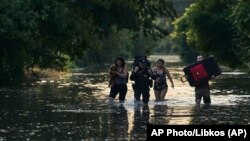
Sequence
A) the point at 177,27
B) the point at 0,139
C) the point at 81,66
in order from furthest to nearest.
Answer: the point at 81,66 → the point at 177,27 → the point at 0,139

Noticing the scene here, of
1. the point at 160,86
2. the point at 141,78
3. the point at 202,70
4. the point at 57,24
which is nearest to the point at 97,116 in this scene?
the point at 141,78

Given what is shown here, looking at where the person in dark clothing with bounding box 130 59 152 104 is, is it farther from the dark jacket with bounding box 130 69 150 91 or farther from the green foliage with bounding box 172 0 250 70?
the green foliage with bounding box 172 0 250 70

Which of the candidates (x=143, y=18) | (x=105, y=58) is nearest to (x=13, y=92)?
(x=143, y=18)

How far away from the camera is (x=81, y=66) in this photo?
76375mm

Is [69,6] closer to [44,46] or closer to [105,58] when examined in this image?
[44,46]

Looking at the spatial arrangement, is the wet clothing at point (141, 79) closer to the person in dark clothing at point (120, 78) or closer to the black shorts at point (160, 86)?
the person in dark clothing at point (120, 78)

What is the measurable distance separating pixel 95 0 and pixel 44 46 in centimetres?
374

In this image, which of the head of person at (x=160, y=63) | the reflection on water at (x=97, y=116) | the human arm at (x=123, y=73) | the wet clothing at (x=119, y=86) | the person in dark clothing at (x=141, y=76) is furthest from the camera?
the head of person at (x=160, y=63)

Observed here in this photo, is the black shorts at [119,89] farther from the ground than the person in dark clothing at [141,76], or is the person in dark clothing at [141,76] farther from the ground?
the person in dark clothing at [141,76]

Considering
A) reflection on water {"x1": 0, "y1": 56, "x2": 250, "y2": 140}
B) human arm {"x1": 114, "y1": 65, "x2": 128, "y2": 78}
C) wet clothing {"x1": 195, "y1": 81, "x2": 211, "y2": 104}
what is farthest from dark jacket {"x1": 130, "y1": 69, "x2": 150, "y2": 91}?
wet clothing {"x1": 195, "y1": 81, "x2": 211, "y2": 104}

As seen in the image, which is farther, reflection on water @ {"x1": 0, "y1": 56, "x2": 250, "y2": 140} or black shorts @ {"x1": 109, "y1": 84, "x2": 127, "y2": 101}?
black shorts @ {"x1": 109, "y1": 84, "x2": 127, "y2": 101}

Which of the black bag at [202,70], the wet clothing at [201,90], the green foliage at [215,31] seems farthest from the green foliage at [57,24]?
the wet clothing at [201,90]

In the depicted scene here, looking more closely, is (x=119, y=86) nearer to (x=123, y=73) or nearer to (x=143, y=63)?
(x=123, y=73)

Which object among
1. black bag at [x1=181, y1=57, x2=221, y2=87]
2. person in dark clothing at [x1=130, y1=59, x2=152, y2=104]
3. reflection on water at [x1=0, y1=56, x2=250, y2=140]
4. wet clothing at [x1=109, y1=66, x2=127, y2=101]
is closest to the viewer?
reflection on water at [x1=0, y1=56, x2=250, y2=140]
